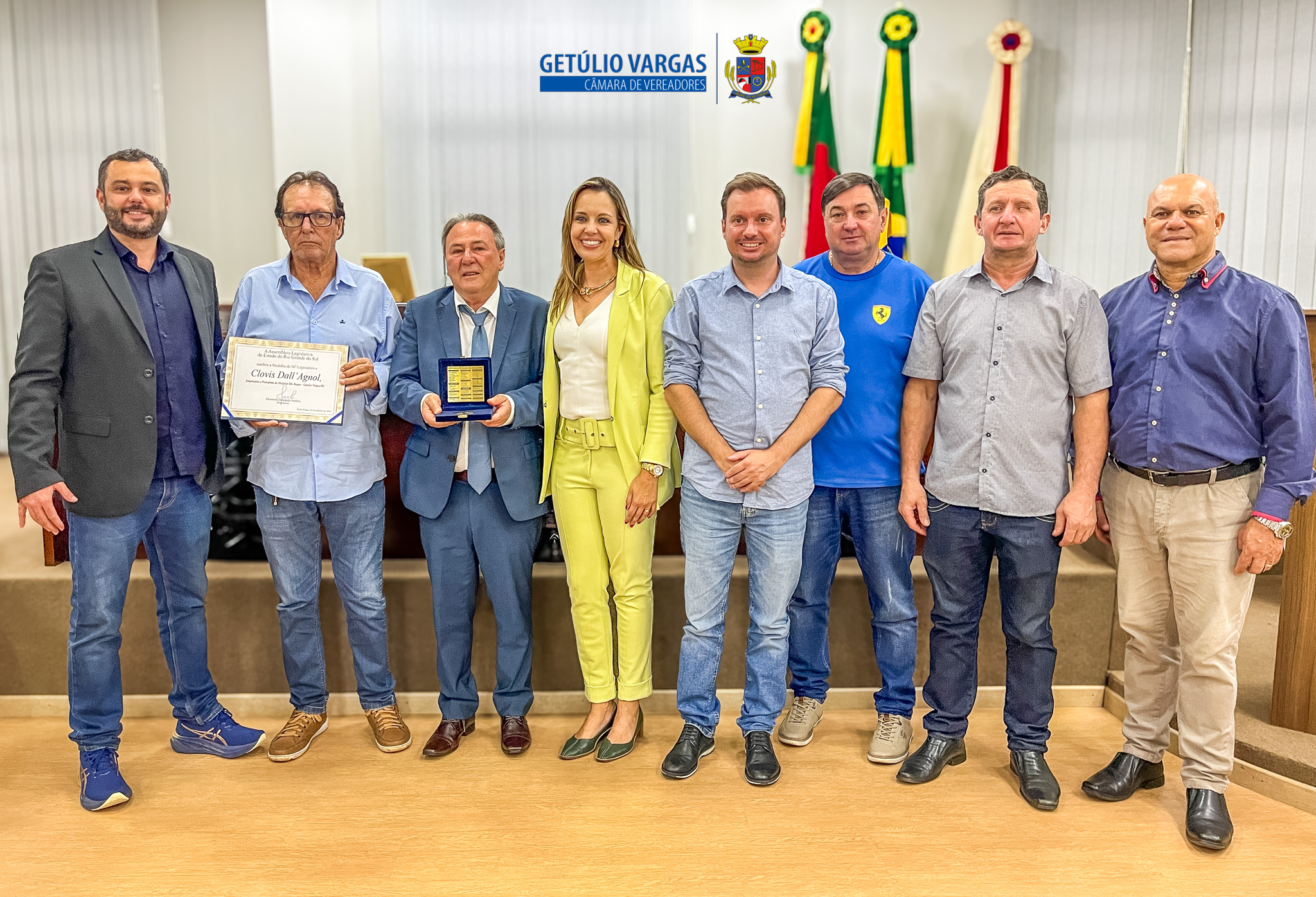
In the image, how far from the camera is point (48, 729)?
2805mm

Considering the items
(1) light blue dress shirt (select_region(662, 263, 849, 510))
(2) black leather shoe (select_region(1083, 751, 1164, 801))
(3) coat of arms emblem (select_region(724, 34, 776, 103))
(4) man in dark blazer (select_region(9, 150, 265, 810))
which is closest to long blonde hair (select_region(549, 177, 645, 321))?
(1) light blue dress shirt (select_region(662, 263, 849, 510))

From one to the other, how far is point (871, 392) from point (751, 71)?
11.8ft

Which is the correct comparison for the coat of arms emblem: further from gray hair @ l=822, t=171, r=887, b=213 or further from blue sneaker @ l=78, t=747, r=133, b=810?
blue sneaker @ l=78, t=747, r=133, b=810

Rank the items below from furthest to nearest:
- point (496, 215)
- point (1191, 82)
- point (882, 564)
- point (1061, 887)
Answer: point (496, 215)
point (1191, 82)
point (882, 564)
point (1061, 887)

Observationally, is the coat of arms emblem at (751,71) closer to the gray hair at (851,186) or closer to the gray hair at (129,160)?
the gray hair at (851,186)

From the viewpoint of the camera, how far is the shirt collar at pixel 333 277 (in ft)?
8.25

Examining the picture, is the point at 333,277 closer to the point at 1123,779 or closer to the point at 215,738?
the point at 215,738

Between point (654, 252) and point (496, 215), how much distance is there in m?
1.02

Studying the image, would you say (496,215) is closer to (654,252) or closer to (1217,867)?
(654,252)

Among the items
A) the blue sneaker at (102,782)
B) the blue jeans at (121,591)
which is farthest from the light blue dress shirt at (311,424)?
the blue sneaker at (102,782)

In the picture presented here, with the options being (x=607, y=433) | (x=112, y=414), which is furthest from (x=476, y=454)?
(x=112, y=414)

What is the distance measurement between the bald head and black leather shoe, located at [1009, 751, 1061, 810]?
1.34 m

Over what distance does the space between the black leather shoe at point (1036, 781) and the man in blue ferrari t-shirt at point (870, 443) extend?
0.33 meters

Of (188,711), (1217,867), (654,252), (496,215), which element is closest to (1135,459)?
(1217,867)
